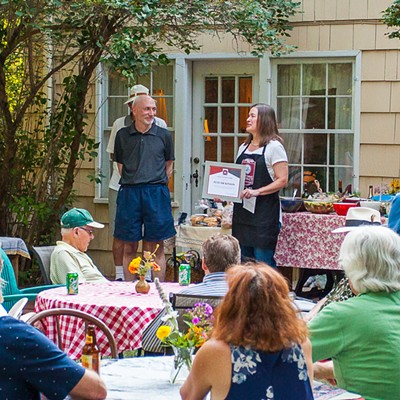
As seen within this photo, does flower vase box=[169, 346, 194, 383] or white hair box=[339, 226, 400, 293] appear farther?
flower vase box=[169, 346, 194, 383]

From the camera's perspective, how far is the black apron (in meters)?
8.04

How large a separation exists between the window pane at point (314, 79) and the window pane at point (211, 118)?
1.01 metres

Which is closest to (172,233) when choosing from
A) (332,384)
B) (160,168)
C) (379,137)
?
(160,168)

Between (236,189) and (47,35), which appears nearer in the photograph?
(236,189)

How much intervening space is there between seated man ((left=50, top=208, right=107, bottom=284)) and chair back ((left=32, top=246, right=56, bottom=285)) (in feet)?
0.40

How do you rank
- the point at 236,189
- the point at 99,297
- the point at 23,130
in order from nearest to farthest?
the point at 99,297, the point at 236,189, the point at 23,130

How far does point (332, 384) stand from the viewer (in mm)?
3832

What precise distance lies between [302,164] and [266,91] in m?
0.84

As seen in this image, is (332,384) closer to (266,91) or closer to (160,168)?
(160,168)

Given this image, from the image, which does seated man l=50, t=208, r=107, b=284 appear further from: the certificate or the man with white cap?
the man with white cap

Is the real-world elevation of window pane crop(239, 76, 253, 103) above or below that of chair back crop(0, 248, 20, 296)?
above

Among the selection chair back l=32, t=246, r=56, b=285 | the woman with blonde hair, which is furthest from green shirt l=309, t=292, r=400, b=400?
chair back l=32, t=246, r=56, b=285

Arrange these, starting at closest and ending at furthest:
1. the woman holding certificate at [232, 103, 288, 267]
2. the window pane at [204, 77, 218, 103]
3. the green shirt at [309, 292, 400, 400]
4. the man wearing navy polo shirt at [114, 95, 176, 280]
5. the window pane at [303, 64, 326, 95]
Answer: the green shirt at [309, 292, 400, 400] → the woman holding certificate at [232, 103, 288, 267] → the man wearing navy polo shirt at [114, 95, 176, 280] → the window pane at [303, 64, 326, 95] → the window pane at [204, 77, 218, 103]

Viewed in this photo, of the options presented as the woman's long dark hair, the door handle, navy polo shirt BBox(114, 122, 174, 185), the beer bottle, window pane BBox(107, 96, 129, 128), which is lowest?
the beer bottle
